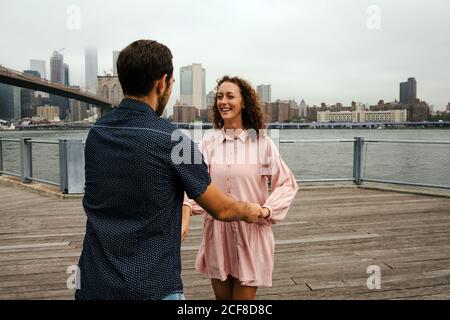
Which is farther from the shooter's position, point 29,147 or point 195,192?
point 29,147

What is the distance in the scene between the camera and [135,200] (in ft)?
4.13

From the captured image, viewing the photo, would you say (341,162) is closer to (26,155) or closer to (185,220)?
(26,155)

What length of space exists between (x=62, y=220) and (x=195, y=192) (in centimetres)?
482

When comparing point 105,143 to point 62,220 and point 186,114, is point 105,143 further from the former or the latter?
point 186,114

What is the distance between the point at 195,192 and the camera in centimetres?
130

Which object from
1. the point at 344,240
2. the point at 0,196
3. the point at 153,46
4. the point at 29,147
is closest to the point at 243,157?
the point at 153,46

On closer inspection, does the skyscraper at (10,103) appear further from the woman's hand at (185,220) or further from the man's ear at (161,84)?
the man's ear at (161,84)

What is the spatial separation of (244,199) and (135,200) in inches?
37.5

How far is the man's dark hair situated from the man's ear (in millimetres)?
13

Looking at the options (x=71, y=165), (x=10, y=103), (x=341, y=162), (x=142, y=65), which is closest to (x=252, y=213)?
(x=142, y=65)

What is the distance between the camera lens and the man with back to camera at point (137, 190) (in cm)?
125

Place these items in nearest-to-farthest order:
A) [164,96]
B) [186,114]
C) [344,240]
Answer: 1. [164,96]
2. [344,240]
3. [186,114]

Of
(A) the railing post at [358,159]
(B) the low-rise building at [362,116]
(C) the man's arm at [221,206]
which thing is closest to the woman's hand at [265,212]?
(C) the man's arm at [221,206]
